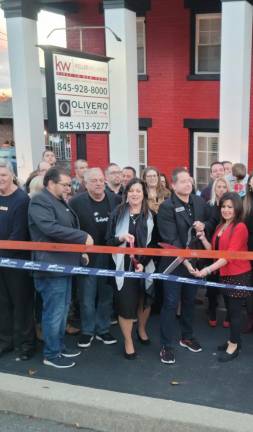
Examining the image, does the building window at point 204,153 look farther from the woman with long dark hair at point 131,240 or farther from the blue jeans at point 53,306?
the blue jeans at point 53,306

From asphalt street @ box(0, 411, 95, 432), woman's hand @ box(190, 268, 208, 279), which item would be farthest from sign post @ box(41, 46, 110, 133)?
asphalt street @ box(0, 411, 95, 432)

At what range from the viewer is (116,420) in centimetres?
334

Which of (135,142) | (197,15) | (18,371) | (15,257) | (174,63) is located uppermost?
(197,15)

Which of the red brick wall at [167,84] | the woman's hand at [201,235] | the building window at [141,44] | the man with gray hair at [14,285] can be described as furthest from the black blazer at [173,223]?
the building window at [141,44]

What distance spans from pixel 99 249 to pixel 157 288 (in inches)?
38.2

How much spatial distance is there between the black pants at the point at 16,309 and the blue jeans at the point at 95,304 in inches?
19.0

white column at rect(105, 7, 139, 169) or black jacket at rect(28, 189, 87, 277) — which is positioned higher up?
white column at rect(105, 7, 139, 169)

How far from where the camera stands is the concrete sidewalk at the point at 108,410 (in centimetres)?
320

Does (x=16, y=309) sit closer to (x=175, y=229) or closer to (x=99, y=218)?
(x=99, y=218)

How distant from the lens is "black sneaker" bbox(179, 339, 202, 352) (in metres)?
4.28

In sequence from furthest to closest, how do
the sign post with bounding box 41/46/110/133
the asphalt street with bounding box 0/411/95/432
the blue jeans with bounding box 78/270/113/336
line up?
the sign post with bounding box 41/46/110/133 < the blue jeans with bounding box 78/270/113/336 < the asphalt street with bounding box 0/411/95/432

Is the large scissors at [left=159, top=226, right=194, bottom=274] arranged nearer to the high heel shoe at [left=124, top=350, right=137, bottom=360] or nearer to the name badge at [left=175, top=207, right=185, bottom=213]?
the name badge at [left=175, top=207, right=185, bottom=213]

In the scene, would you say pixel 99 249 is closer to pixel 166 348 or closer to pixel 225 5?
pixel 166 348

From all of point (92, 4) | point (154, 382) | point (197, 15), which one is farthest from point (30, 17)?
point (154, 382)
